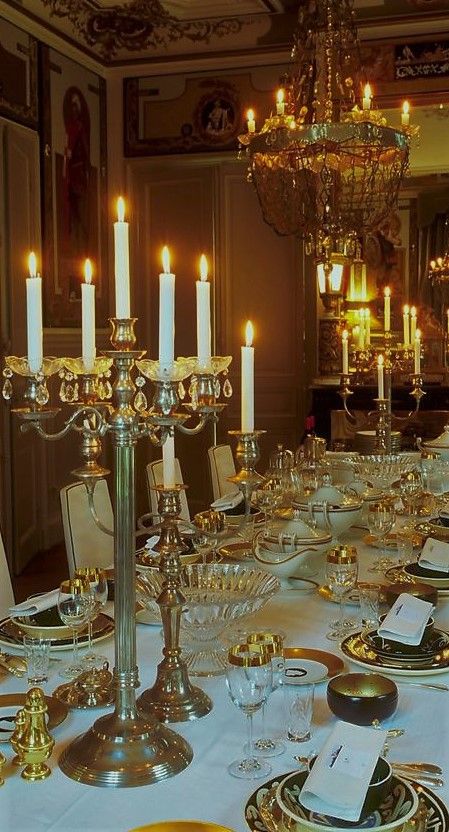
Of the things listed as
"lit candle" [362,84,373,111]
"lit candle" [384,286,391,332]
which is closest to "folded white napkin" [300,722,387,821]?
"lit candle" [362,84,373,111]

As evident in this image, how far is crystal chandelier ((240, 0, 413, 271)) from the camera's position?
350 cm

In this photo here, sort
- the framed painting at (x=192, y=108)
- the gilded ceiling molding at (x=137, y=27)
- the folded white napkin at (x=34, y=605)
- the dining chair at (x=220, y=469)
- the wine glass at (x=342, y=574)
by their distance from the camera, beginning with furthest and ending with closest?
the framed painting at (x=192, y=108)
the gilded ceiling molding at (x=137, y=27)
the dining chair at (x=220, y=469)
the wine glass at (x=342, y=574)
the folded white napkin at (x=34, y=605)

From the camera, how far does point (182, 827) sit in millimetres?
1109

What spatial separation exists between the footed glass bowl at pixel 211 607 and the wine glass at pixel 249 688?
287 mm

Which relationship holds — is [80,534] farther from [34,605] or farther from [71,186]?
[71,186]

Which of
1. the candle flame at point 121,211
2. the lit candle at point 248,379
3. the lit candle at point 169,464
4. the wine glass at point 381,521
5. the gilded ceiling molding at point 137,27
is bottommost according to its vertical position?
the wine glass at point 381,521

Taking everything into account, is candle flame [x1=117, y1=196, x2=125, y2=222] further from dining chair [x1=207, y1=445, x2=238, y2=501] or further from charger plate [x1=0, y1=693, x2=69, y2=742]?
dining chair [x1=207, y1=445, x2=238, y2=501]

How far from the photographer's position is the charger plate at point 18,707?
142 centimetres

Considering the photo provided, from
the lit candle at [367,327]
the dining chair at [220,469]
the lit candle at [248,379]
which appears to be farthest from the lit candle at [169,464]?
the lit candle at [367,327]

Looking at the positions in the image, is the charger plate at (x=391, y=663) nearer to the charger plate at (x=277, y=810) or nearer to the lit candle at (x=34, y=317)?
the charger plate at (x=277, y=810)

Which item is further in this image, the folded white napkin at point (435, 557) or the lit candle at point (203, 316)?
the folded white napkin at point (435, 557)

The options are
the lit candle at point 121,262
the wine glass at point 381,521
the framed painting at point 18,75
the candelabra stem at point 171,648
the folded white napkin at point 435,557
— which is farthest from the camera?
the framed painting at point 18,75

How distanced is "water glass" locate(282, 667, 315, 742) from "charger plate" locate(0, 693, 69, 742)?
1.16ft

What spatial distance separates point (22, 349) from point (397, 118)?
3480 millimetres
